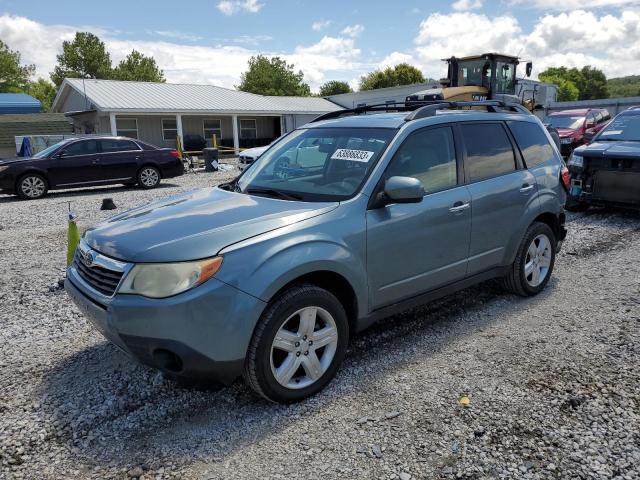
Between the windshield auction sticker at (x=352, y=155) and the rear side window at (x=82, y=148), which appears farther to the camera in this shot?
the rear side window at (x=82, y=148)

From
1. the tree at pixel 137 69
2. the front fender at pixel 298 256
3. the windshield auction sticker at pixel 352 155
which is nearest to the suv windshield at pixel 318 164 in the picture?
the windshield auction sticker at pixel 352 155

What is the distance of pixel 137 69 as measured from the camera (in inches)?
2549

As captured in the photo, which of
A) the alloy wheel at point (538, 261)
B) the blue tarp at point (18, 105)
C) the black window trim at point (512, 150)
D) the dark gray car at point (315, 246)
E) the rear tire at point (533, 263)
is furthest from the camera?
the blue tarp at point (18, 105)

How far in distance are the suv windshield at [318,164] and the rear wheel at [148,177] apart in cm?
1139

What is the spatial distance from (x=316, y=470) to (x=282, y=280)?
3.38 ft

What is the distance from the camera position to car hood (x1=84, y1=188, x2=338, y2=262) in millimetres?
2795

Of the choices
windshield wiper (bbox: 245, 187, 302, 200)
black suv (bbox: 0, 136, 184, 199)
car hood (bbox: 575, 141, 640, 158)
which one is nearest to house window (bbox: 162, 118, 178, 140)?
black suv (bbox: 0, 136, 184, 199)

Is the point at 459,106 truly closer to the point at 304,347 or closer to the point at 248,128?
the point at 304,347

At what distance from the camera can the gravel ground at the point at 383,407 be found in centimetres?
259

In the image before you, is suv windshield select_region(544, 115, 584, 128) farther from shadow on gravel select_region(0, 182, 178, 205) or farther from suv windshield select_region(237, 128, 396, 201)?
suv windshield select_region(237, 128, 396, 201)

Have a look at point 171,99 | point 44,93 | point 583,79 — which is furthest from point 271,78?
point 583,79

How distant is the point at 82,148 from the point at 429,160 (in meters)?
12.5

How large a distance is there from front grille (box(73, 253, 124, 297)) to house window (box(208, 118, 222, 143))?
27.5 metres

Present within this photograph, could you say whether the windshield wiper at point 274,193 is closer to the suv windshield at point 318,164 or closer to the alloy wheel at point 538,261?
the suv windshield at point 318,164
